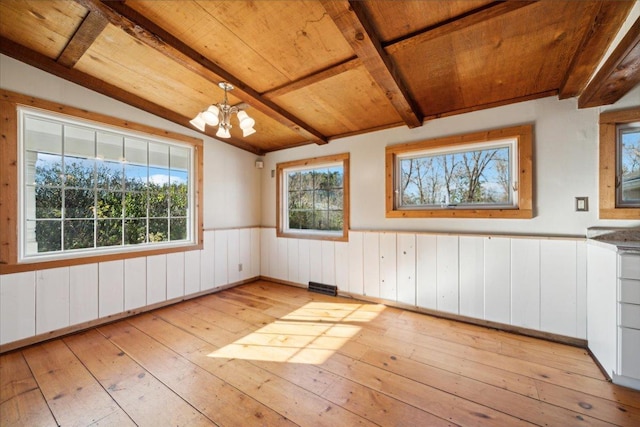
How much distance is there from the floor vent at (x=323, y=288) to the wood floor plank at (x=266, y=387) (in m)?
1.60

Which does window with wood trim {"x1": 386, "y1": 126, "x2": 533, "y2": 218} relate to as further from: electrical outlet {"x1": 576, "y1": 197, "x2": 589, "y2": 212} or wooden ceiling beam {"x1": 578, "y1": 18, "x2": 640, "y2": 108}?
wooden ceiling beam {"x1": 578, "y1": 18, "x2": 640, "y2": 108}

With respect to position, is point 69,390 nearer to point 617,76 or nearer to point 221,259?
point 221,259

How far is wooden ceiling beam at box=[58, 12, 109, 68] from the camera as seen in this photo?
1876mm

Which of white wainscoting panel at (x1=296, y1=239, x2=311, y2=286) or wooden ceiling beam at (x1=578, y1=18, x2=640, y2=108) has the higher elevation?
wooden ceiling beam at (x1=578, y1=18, x2=640, y2=108)

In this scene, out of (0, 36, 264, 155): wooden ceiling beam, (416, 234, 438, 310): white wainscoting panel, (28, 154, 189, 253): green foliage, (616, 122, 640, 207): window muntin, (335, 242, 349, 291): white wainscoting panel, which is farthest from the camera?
(335, 242, 349, 291): white wainscoting panel

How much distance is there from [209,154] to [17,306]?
2413mm

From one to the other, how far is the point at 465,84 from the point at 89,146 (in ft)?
12.1

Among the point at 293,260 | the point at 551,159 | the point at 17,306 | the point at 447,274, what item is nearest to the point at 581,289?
the point at 447,274

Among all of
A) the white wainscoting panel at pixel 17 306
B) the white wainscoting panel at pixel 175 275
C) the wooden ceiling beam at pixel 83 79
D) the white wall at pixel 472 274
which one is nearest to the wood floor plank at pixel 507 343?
the white wall at pixel 472 274

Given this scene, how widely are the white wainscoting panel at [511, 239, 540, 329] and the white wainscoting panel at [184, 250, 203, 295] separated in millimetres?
3609

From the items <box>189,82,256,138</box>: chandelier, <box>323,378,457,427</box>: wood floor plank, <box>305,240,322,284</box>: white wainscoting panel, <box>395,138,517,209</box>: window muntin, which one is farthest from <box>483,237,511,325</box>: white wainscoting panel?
<box>189,82,256,138</box>: chandelier

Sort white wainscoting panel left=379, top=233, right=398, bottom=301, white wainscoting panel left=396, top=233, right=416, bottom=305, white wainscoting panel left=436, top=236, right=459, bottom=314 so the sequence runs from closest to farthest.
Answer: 1. white wainscoting panel left=436, top=236, right=459, bottom=314
2. white wainscoting panel left=396, top=233, right=416, bottom=305
3. white wainscoting panel left=379, top=233, right=398, bottom=301

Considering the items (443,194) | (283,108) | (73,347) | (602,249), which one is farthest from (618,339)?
(73,347)

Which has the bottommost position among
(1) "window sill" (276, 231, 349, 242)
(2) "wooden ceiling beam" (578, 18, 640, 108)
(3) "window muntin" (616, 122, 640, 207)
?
(1) "window sill" (276, 231, 349, 242)
